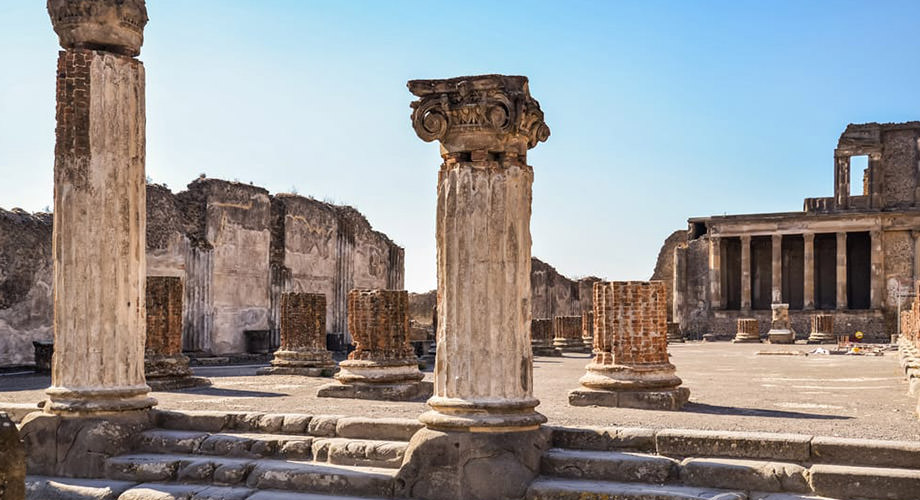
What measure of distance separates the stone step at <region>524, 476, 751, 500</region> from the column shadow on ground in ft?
9.13

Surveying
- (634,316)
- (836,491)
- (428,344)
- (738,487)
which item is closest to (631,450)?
(738,487)

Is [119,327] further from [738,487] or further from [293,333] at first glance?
[293,333]

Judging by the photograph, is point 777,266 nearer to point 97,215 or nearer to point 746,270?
point 746,270

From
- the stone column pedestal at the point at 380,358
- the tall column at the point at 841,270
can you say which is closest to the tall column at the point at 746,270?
the tall column at the point at 841,270

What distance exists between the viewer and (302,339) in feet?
51.0

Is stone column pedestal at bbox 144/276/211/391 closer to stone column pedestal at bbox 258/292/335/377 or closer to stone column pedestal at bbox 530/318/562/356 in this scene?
stone column pedestal at bbox 258/292/335/377

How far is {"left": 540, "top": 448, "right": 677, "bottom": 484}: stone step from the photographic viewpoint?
244 inches

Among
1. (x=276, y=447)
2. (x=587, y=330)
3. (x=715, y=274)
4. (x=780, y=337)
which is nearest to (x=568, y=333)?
(x=587, y=330)

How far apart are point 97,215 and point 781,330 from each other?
100ft

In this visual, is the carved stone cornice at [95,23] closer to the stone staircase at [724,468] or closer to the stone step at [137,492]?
the stone step at [137,492]

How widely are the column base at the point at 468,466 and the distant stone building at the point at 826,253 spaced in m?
40.7

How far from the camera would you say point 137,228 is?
792 cm

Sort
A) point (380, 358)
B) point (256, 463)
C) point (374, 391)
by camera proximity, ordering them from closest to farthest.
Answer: point (256, 463) → point (374, 391) → point (380, 358)

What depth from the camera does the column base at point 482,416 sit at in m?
6.43
